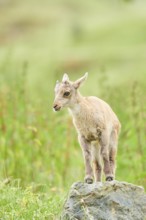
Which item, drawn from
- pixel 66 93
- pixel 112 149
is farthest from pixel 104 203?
pixel 66 93

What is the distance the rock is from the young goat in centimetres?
32

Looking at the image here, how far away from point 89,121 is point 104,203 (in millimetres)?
1026

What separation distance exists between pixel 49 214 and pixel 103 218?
80 cm

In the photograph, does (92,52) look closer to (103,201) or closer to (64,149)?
(64,149)

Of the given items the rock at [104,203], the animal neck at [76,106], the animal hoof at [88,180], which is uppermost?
the animal neck at [76,106]

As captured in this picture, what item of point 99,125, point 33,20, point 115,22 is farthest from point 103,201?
point 33,20

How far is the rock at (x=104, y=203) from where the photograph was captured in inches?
346

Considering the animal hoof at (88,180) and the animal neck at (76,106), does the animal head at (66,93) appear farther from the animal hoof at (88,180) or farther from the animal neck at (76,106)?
the animal hoof at (88,180)

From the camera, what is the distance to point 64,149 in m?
14.1

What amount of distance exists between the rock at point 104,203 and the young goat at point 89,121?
12.4 inches

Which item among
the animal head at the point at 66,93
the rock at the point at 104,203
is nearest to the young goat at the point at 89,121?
the animal head at the point at 66,93

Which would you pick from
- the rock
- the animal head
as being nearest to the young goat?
the animal head

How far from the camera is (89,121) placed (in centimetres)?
920

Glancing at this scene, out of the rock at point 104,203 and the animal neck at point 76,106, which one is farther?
the animal neck at point 76,106
